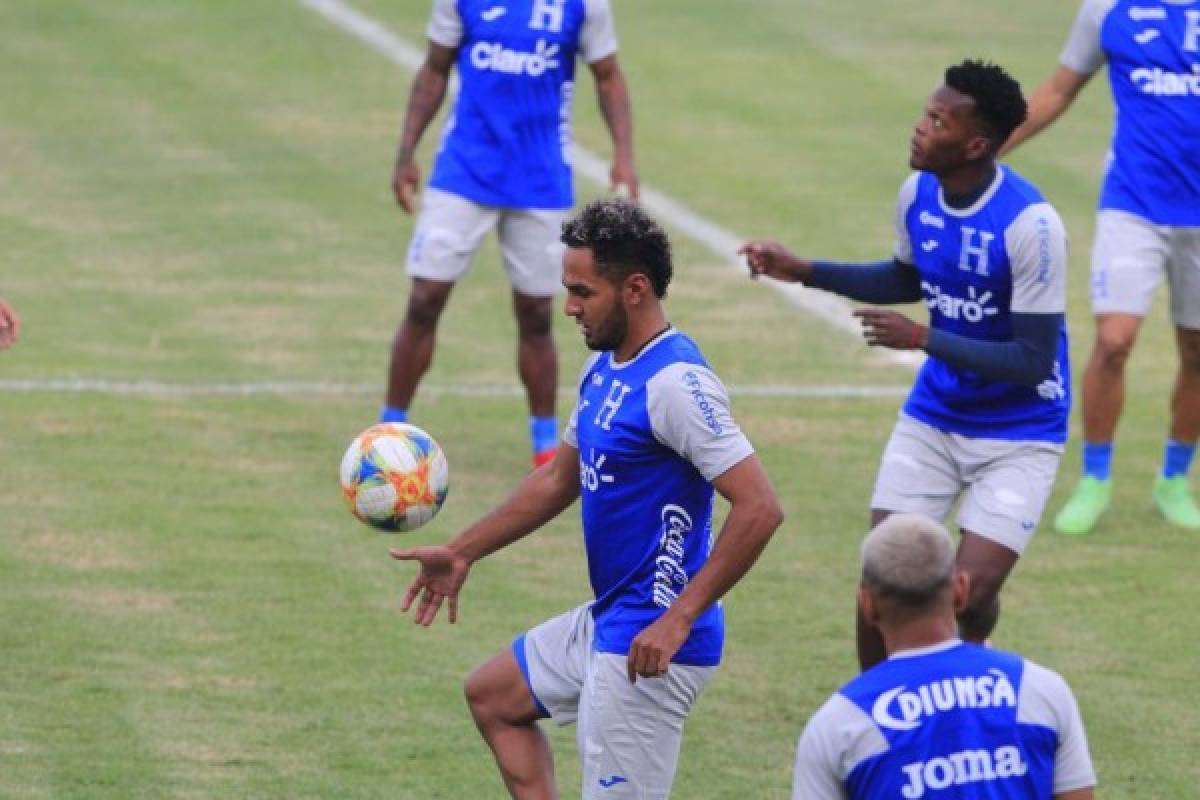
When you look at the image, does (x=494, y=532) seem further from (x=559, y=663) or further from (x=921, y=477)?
(x=921, y=477)

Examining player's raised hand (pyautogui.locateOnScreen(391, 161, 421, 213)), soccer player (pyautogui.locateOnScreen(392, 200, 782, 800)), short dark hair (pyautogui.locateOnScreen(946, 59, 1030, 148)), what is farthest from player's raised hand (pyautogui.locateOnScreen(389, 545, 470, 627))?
player's raised hand (pyautogui.locateOnScreen(391, 161, 421, 213))

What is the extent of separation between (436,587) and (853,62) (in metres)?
18.4

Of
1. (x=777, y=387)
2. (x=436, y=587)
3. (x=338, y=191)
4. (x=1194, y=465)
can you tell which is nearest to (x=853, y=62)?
(x=338, y=191)

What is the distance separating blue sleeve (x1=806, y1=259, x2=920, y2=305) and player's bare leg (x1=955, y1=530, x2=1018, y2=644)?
98cm

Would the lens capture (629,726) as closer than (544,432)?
Yes

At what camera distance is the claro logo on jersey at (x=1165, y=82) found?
12.2 meters

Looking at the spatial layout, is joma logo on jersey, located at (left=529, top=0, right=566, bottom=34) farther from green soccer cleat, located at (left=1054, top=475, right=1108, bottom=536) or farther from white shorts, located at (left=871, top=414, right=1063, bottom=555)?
white shorts, located at (left=871, top=414, right=1063, bottom=555)

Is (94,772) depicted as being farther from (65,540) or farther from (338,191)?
(338,191)

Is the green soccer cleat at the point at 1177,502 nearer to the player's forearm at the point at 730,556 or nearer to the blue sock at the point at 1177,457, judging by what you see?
the blue sock at the point at 1177,457

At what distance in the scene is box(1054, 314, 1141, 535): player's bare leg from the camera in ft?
40.5

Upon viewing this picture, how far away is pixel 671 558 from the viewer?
7543mm

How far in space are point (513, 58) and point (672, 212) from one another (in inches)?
289

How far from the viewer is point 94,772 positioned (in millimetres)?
9109

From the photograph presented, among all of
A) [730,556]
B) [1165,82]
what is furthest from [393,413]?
→ [730,556]
